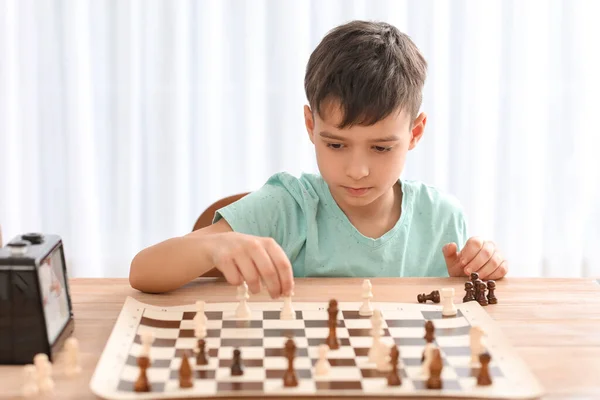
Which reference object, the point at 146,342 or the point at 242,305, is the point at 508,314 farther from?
the point at 146,342

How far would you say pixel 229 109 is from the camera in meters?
3.16

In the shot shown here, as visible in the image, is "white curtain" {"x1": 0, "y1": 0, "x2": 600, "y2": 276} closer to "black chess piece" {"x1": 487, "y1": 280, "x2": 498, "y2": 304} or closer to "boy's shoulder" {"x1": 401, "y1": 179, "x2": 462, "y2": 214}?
"boy's shoulder" {"x1": 401, "y1": 179, "x2": 462, "y2": 214}

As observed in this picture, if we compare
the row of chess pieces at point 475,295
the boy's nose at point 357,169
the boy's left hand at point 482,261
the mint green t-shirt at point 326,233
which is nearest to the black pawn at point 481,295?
the row of chess pieces at point 475,295

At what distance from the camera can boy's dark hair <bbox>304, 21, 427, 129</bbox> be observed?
5.18ft

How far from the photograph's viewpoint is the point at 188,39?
312cm

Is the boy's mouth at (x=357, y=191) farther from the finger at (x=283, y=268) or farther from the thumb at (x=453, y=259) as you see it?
the finger at (x=283, y=268)

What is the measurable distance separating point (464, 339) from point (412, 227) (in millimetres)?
732

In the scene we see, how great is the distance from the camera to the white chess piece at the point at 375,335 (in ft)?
3.43

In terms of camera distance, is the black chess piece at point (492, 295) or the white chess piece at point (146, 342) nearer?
the white chess piece at point (146, 342)

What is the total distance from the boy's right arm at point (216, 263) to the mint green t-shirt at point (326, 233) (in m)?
0.28

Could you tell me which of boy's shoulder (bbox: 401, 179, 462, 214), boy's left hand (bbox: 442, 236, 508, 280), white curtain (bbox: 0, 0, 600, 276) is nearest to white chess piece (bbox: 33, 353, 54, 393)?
boy's left hand (bbox: 442, 236, 508, 280)

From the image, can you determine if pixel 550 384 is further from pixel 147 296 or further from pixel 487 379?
pixel 147 296

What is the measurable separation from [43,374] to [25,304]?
110 millimetres

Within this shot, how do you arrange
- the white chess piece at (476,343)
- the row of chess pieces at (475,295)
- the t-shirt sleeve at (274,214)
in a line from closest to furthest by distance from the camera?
the white chess piece at (476,343), the row of chess pieces at (475,295), the t-shirt sleeve at (274,214)
